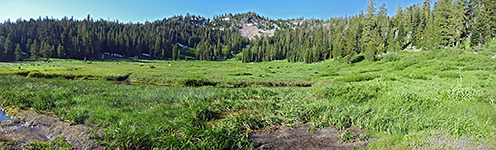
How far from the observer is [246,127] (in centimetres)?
936

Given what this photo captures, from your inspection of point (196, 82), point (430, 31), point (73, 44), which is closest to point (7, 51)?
point (73, 44)

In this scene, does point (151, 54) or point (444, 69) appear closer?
point (444, 69)

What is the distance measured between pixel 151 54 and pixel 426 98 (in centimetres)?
17667

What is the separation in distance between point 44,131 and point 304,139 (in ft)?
39.1

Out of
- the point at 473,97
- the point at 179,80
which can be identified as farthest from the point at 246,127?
the point at 179,80

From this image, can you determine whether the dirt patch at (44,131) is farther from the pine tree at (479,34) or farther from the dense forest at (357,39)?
the pine tree at (479,34)

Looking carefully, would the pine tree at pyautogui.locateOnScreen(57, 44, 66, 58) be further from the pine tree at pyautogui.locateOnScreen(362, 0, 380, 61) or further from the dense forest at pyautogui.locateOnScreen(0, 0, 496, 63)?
the pine tree at pyautogui.locateOnScreen(362, 0, 380, 61)

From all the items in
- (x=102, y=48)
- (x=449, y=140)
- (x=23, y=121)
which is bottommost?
(x=23, y=121)

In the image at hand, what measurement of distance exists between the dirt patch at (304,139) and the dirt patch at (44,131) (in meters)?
6.27

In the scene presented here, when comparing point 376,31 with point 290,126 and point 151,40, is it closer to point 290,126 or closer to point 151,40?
point 290,126

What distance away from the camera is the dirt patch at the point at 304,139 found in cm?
760

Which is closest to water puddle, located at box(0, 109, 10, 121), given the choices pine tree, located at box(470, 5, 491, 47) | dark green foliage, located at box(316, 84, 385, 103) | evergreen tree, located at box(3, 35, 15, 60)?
dark green foliage, located at box(316, 84, 385, 103)

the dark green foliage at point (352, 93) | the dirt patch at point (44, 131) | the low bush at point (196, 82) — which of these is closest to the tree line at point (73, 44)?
the low bush at point (196, 82)

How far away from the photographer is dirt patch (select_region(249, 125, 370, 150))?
7602 millimetres
